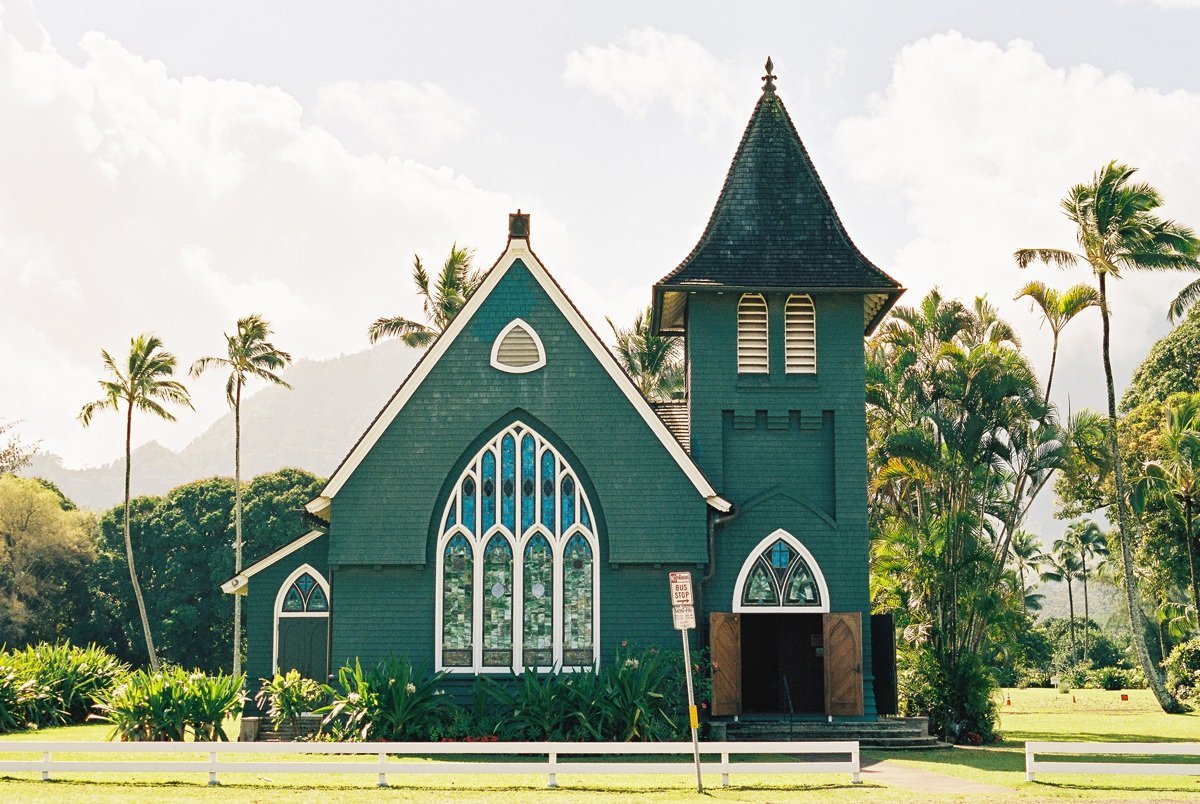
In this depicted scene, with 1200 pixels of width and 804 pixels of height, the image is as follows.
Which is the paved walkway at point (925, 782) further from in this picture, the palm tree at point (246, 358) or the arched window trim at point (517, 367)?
the palm tree at point (246, 358)

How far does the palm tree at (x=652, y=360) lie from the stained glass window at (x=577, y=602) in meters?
24.5

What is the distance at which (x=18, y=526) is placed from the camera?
59000 mm

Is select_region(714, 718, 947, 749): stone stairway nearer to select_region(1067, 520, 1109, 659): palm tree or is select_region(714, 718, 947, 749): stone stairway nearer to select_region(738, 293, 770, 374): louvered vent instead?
select_region(738, 293, 770, 374): louvered vent

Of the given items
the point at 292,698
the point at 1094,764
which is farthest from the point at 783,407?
the point at 292,698

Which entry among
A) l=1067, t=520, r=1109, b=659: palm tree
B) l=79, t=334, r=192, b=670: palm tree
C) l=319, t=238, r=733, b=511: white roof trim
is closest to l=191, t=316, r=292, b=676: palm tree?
l=79, t=334, r=192, b=670: palm tree

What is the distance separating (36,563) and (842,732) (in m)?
46.0

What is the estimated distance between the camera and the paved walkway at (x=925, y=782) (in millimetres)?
19016

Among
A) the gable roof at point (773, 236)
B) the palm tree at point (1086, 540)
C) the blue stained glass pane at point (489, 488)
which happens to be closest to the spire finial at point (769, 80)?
the gable roof at point (773, 236)

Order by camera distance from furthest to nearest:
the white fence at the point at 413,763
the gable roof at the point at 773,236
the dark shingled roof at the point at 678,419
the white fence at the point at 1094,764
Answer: the dark shingled roof at the point at 678,419
the gable roof at the point at 773,236
the white fence at the point at 1094,764
the white fence at the point at 413,763

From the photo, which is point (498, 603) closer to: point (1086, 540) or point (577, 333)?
point (577, 333)

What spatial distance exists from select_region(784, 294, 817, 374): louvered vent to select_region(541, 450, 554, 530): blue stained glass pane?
546cm

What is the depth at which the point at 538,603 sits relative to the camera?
26297mm

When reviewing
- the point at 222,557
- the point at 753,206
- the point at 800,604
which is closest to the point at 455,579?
the point at 800,604

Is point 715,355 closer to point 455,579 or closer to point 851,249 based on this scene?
point 851,249
